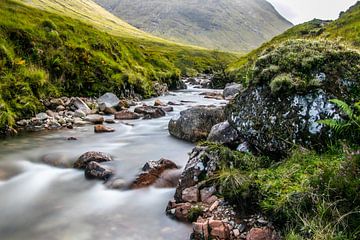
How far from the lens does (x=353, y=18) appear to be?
57188 mm

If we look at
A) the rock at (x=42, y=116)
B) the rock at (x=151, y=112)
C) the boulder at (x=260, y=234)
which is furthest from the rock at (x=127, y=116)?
the boulder at (x=260, y=234)

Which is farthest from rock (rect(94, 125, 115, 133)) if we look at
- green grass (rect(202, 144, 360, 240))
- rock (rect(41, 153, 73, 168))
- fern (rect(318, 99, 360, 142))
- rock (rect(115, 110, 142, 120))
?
fern (rect(318, 99, 360, 142))

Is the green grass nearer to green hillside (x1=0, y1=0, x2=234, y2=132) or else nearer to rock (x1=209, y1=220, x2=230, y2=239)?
rock (x1=209, y1=220, x2=230, y2=239)

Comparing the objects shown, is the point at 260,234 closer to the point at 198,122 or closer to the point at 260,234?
the point at 260,234

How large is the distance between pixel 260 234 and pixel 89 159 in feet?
25.1

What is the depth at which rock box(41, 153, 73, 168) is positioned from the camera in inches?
504

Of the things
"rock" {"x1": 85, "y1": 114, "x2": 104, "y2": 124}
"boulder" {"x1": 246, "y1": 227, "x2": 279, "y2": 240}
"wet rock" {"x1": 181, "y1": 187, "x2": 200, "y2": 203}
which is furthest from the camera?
"rock" {"x1": 85, "y1": 114, "x2": 104, "y2": 124}

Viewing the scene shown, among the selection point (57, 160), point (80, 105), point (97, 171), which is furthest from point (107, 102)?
point (97, 171)

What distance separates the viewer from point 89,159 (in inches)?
488

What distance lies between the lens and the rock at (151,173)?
1058 centimetres

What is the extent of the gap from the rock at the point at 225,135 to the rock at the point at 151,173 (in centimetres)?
165

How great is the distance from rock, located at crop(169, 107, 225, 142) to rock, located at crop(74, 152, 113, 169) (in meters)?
4.33

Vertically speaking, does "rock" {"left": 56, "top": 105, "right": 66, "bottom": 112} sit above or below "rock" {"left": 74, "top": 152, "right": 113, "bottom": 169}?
above

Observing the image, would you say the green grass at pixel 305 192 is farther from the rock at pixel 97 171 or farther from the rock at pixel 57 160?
the rock at pixel 57 160
